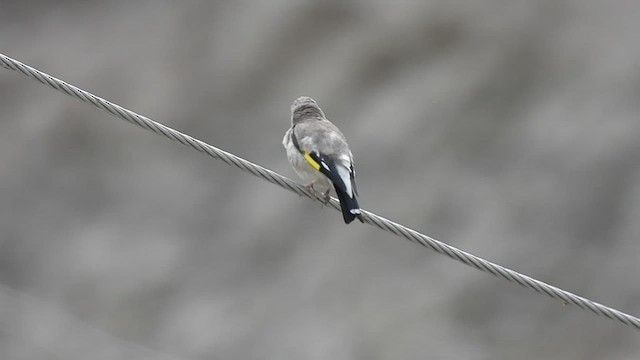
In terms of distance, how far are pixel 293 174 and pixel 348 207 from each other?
704 centimetres

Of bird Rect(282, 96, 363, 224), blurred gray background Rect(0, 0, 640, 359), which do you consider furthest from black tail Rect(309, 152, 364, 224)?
blurred gray background Rect(0, 0, 640, 359)

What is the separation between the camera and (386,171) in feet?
38.6

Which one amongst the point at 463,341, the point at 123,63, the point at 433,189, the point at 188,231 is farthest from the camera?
the point at 123,63

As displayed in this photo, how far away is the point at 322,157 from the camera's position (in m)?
5.30

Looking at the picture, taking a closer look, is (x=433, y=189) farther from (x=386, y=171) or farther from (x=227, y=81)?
(x=227, y=81)

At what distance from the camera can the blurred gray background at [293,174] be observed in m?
10.8

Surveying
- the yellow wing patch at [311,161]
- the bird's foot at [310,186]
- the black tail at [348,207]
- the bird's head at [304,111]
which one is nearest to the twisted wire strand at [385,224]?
the black tail at [348,207]

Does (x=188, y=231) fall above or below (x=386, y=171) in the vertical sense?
below

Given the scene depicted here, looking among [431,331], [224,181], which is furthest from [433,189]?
[224,181]

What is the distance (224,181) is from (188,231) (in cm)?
76

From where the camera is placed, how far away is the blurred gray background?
10844 millimetres

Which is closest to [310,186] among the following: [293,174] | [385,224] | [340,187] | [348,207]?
[340,187]

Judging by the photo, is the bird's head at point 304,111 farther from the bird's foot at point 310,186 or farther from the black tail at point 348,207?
the black tail at point 348,207

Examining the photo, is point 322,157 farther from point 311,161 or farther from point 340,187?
point 340,187
